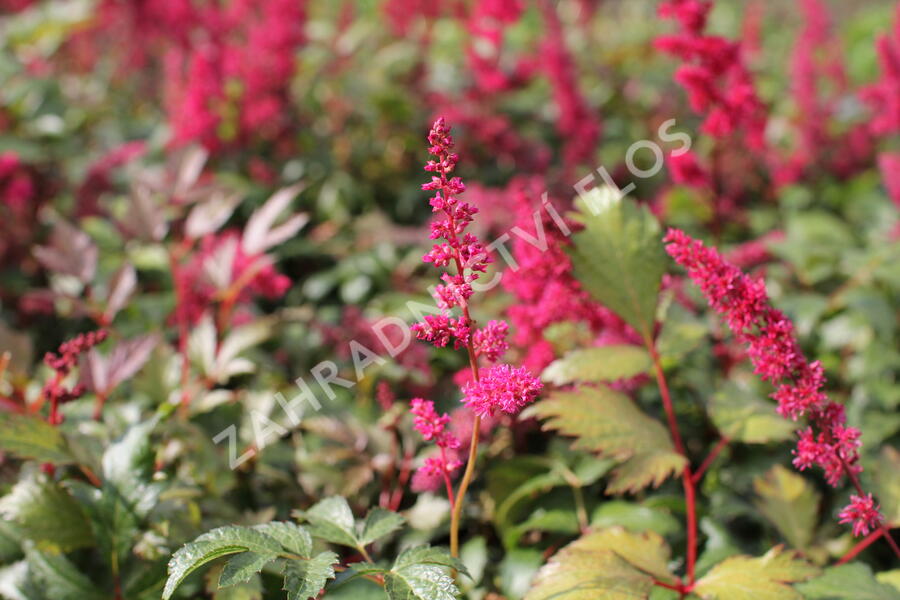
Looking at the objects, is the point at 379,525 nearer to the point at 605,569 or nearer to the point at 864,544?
the point at 605,569

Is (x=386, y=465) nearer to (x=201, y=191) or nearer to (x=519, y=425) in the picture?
(x=519, y=425)

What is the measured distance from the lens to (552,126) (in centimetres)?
302

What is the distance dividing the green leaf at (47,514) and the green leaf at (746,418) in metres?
1.10

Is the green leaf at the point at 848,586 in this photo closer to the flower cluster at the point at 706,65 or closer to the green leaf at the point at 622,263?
the green leaf at the point at 622,263

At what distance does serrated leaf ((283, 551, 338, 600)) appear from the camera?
89 centimetres

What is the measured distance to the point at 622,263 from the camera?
1.34 m

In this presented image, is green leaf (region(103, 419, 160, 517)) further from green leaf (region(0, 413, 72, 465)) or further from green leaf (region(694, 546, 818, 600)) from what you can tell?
green leaf (region(694, 546, 818, 600))

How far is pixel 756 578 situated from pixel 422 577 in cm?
50

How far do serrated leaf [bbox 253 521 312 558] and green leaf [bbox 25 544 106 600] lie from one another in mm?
384

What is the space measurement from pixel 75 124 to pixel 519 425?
7.07 feet

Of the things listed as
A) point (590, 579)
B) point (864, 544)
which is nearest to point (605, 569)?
point (590, 579)

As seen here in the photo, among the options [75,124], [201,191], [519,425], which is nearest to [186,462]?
[519,425]

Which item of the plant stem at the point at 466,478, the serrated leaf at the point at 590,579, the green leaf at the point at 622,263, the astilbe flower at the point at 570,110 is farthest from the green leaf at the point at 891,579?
the astilbe flower at the point at 570,110

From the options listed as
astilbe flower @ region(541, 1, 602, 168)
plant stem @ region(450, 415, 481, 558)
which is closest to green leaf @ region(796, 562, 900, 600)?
plant stem @ region(450, 415, 481, 558)
